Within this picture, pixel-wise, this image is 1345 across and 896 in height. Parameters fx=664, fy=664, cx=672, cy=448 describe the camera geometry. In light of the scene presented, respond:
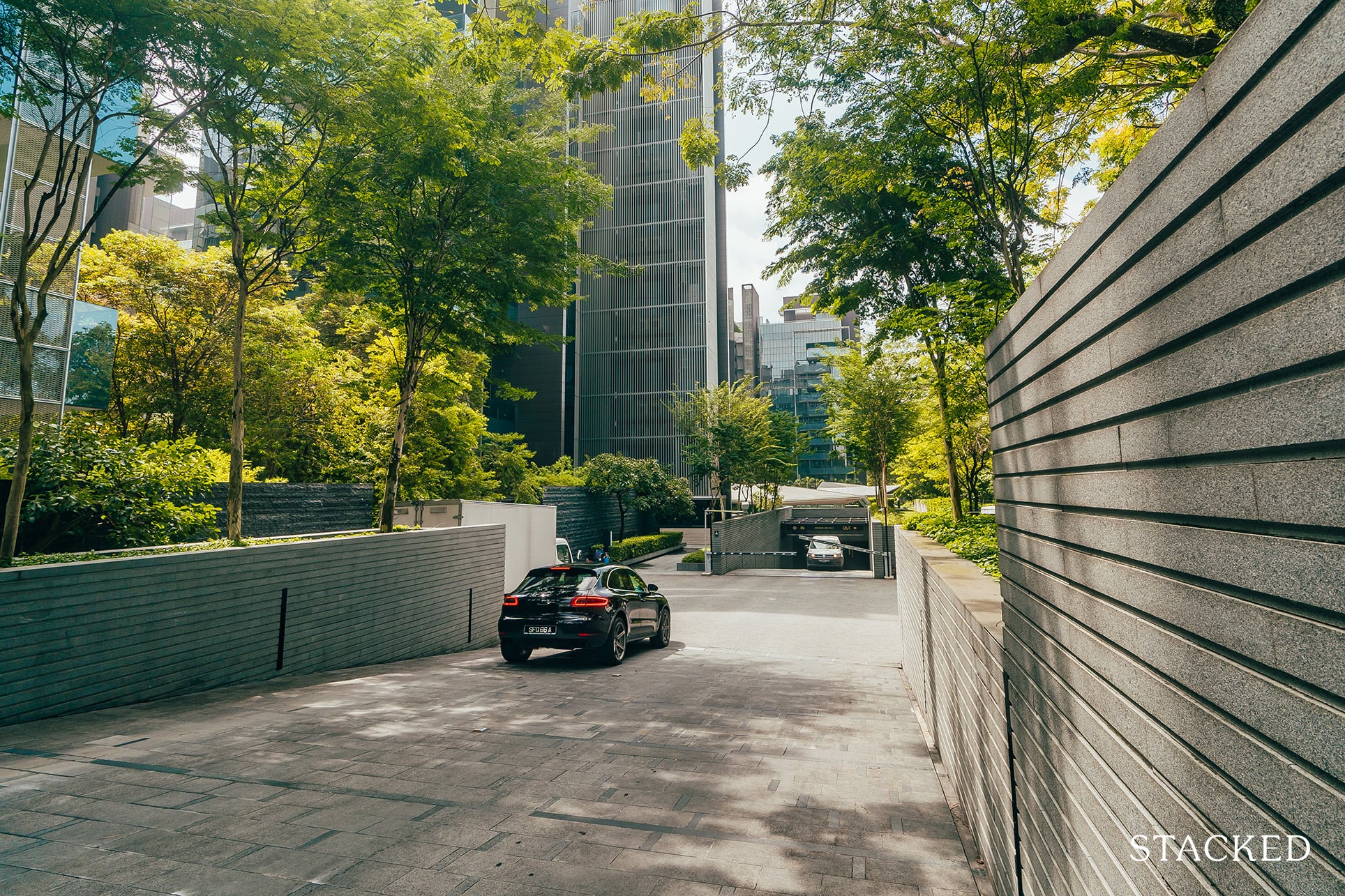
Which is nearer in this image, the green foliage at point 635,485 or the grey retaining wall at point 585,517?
the grey retaining wall at point 585,517

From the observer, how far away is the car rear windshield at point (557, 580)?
9594 mm

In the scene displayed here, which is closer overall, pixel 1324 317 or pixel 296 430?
pixel 1324 317

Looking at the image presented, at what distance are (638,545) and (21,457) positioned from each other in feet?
88.7

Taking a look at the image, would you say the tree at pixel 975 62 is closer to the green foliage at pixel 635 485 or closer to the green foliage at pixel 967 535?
the green foliage at pixel 967 535

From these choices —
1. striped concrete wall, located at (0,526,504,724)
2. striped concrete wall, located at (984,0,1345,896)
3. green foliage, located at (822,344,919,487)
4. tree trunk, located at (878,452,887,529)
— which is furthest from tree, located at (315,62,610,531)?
tree trunk, located at (878,452,887,529)

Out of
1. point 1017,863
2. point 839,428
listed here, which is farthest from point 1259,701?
point 839,428

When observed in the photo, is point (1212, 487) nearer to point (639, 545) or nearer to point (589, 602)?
point (589, 602)

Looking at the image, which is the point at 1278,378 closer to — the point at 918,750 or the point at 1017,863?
the point at 1017,863

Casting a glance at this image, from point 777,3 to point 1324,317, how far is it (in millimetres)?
7967

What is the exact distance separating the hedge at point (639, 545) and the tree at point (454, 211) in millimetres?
19530

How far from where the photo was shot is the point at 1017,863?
2.80 m

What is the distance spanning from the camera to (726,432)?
30.8 metres

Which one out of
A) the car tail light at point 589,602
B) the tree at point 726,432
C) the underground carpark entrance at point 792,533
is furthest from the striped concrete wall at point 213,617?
the tree at point 726,432

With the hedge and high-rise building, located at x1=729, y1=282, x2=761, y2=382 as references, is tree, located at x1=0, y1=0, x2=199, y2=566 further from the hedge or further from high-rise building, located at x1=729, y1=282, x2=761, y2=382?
high-rise building, located at x1=729, y1=282, x2=761, y2=382
